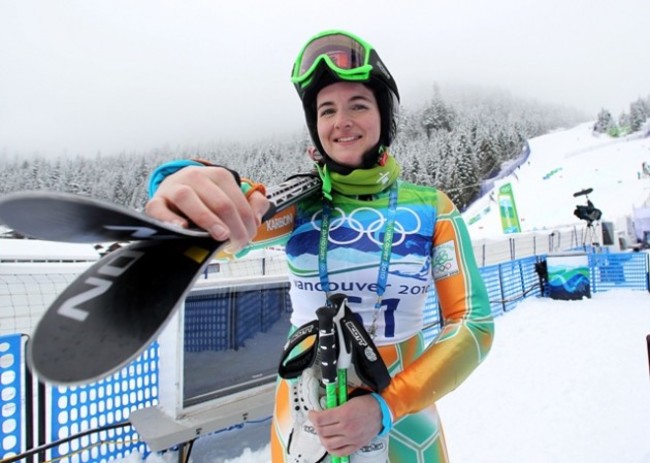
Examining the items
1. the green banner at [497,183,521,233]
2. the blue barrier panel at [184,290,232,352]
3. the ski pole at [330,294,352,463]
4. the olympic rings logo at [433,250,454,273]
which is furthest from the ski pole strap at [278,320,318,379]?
the green banner at [497,183,521,233]

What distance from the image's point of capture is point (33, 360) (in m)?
0.55

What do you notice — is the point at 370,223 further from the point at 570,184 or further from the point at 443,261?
the point at 570,184

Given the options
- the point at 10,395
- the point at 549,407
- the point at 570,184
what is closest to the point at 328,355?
the point at 10,395

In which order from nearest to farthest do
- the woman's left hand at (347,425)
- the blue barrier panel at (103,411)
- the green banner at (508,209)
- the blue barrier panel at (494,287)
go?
the woman's left hand at (347,425) < the blue barrier panel at (103,411) < the blue barrier panel at (494,287) < the green banner at (508,209)

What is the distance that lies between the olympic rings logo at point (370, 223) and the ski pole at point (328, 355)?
1.16 feet

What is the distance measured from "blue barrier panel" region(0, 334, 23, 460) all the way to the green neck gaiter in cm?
298

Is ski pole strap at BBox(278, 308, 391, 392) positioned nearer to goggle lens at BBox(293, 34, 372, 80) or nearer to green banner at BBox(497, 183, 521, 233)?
goggle lens at BBox(293, 34, 372, 80)

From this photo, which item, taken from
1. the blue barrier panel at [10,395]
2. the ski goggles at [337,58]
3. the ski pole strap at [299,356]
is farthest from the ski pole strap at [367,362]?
the blue barrier panel at [10,395]

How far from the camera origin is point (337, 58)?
1.57m

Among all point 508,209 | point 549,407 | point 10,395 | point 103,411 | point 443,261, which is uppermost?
point 508,209

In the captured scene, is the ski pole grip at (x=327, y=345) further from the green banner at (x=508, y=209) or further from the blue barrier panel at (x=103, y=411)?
the green banner at (x=508, y=209)

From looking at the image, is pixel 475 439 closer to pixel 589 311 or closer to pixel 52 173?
pixel 589 311

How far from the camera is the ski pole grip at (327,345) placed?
1184 millimetres

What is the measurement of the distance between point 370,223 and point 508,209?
2310 centimetres
